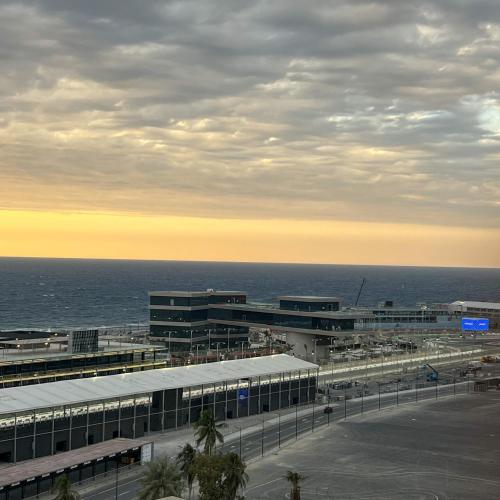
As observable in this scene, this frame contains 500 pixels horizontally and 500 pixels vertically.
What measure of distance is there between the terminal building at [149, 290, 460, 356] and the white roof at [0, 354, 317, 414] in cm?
4149

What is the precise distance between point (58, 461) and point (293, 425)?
46977 millimetres

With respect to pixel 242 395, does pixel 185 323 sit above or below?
above

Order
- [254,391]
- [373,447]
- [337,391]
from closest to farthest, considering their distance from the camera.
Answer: [373,447]
[254,391]
[337,391]

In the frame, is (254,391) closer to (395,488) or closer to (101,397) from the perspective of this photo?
(101,397)

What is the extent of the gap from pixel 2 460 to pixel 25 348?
89.5 feet

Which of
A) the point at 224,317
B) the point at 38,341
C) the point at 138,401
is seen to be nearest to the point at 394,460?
the point at 138,401

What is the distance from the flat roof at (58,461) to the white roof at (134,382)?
7.51 metres

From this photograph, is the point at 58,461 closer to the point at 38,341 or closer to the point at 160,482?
the point at 160,482

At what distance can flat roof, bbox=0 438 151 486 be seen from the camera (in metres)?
79.2

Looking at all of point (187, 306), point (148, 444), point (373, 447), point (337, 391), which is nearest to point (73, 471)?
point (148, 444)

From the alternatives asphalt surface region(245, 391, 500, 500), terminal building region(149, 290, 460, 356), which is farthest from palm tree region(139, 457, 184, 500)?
terminal building region(149, 290, 460, 356)

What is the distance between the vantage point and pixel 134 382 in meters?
112

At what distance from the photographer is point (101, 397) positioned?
102m

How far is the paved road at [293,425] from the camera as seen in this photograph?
85062mm
